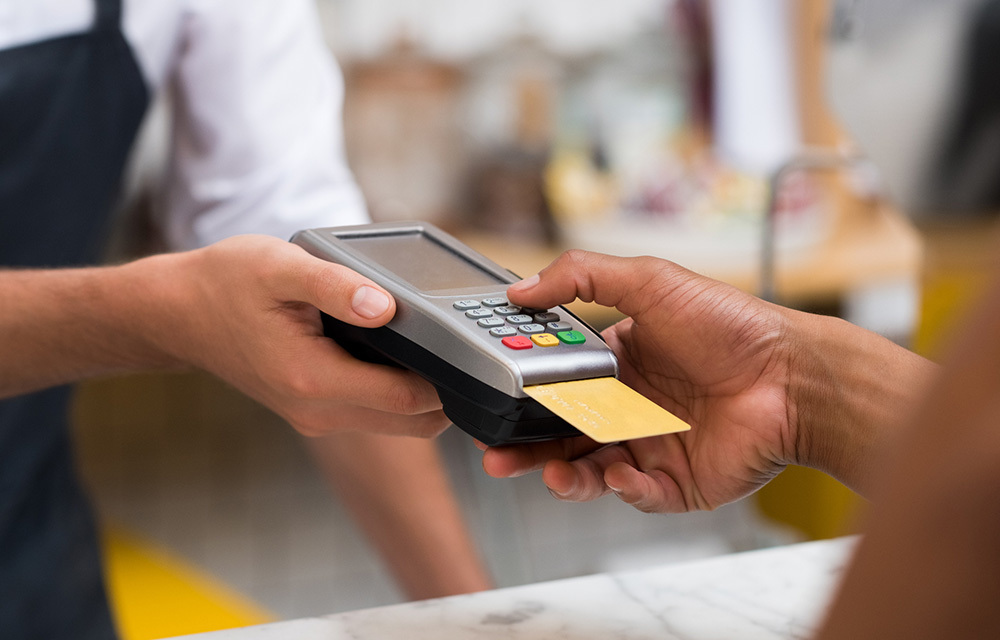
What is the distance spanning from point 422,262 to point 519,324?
8 centimetres

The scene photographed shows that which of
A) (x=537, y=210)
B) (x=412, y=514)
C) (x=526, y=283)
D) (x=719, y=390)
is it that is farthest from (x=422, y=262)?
(x=537, y=210)

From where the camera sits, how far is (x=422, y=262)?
46 centimetres

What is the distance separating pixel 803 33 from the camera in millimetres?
1245

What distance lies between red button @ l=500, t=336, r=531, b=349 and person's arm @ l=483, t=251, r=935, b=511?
0.16ft

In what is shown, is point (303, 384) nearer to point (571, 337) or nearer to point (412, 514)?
point (571, 337)

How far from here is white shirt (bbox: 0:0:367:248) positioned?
27.4 inches

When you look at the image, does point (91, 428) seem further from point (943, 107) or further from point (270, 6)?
point (943, 107)

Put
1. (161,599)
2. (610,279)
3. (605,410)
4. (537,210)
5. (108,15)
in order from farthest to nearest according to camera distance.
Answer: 1. (537,210)
2. (161,599)
3. (108,15)
4. (610,279)
5. (605,410)

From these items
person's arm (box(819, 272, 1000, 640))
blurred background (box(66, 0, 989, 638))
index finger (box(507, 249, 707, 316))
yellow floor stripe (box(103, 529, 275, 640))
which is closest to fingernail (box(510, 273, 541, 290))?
index finger (box(507, 249, 707, 316))

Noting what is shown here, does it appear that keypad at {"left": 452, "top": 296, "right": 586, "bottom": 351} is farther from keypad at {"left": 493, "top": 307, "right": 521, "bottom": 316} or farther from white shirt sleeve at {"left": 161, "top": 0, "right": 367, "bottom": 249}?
white shirt sleeve at {"left": 161, "top": 0, "right": 367, "bottom": 249}

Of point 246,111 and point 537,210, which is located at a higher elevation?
point 246,111

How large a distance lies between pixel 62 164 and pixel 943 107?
808 mm

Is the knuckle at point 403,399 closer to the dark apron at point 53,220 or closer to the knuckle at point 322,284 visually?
the knuckle at point 322,284

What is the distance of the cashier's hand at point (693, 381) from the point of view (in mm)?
437
